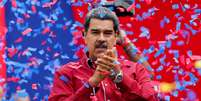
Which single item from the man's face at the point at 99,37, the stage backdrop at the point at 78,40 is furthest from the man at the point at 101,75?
the stage backdrop at the point at 78,40

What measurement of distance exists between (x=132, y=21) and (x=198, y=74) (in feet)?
2.23

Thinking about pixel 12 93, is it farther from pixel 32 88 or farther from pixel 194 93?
pixel 194 93

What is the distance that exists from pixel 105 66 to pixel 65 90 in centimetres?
30

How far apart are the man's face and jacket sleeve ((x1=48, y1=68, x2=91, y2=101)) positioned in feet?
0.59

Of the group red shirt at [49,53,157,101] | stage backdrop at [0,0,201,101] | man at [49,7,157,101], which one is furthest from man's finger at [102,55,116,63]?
stage backdrop at [0,0,201,101]

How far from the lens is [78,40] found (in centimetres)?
440

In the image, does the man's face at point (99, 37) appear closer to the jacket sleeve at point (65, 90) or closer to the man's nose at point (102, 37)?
the man's nose at point (102, 37)

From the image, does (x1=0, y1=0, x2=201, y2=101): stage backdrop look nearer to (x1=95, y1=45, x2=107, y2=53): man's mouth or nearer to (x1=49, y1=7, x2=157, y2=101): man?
(x1=49, y1=7, x2=157, y2=101): man

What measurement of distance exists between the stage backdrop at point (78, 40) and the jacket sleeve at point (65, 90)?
4.43 ft

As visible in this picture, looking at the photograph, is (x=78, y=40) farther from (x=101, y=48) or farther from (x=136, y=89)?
(x=136, y=89)

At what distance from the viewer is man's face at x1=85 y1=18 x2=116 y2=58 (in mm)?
2920

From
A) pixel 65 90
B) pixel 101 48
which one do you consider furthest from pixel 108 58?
pixel 65 90

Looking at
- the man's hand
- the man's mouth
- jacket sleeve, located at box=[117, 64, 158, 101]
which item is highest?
the man's mouth

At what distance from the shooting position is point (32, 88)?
4.29 m
